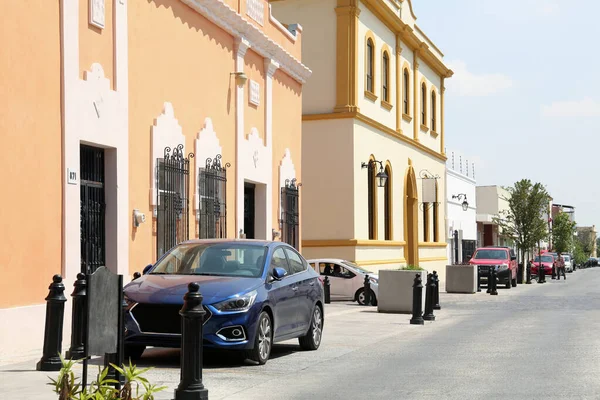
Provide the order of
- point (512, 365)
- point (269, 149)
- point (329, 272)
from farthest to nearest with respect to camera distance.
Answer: point (329, 272), point (269, 149), point (512, 365)

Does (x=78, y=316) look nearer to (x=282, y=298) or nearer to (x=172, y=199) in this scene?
(x=282, y=298)

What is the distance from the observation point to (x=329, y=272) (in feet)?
96.7

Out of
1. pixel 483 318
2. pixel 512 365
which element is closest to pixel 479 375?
pixel 512 365

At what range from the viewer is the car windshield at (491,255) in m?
42.6

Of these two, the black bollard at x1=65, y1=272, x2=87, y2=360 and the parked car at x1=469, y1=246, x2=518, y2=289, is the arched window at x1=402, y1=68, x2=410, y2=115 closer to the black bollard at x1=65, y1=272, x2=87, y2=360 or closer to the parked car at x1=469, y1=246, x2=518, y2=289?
the parked car at x1=469, y1=246, x2=518, y2=289

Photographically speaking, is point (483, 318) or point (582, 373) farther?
point (483, 318)

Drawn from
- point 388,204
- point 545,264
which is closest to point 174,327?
point 388,204

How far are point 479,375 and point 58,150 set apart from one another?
6.95 m

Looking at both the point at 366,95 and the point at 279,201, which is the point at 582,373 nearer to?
the point at 279,201

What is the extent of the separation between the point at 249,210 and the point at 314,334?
1012 cm

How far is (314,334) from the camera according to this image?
1480 centimetres

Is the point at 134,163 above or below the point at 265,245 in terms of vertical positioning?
above

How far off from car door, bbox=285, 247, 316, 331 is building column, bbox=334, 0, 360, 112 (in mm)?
19645

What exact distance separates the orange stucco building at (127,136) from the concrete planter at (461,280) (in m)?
12.7
